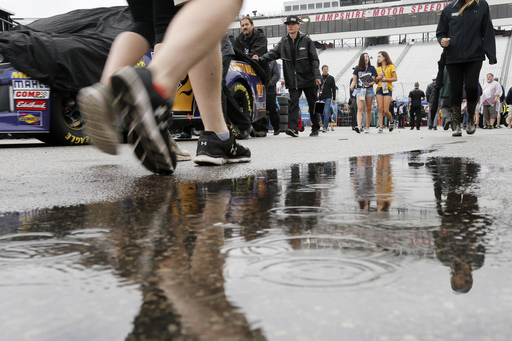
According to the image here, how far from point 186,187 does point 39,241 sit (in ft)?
2.98

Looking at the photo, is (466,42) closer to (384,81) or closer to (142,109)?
(384,81)

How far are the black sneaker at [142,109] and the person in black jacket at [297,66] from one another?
7139mm

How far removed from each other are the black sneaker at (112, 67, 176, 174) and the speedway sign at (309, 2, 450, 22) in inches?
2647

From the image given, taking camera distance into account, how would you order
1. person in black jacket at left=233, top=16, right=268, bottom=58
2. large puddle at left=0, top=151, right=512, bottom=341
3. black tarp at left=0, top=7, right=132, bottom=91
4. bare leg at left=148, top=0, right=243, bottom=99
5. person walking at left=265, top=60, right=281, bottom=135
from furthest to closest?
1. person walking at left=265, top=60, right=281, bottom=135
2. person in black jacket at left=233, top=16, right=268, bottom=58
3. black tarp at left=0, top=7, right=132, bottom=91
4. bare leg at left=148, top=0, right=243, bottom=99
5. large puddle at left=0, top=151, right=512, bottom=341

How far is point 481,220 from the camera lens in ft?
3.92

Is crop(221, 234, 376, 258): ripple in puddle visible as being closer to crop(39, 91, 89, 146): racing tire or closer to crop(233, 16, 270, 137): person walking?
crop(39, 91, 89, 146): racing tire

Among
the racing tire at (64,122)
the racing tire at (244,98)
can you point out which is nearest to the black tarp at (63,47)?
the racing tire at (64,122)

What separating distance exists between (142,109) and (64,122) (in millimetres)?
4402

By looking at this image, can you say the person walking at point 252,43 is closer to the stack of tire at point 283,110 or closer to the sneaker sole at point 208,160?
the stack of tire at point 283,110

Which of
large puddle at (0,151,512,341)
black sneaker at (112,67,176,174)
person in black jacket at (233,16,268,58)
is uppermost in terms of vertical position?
person in black jacket at (233,16,268,58)

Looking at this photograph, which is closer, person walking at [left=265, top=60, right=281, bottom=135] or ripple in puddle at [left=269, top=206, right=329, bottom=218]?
ripple in puddle at [left=269, top=206, right=329, bottom=218]

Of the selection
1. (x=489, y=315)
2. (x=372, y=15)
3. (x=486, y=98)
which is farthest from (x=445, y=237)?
(x=372, y=15)

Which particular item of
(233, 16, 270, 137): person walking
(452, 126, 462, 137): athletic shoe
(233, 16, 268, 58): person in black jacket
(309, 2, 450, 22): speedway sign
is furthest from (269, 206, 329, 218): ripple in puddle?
(309, 2, 450, 22): speedway sign

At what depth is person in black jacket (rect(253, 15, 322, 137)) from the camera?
29.2ft
